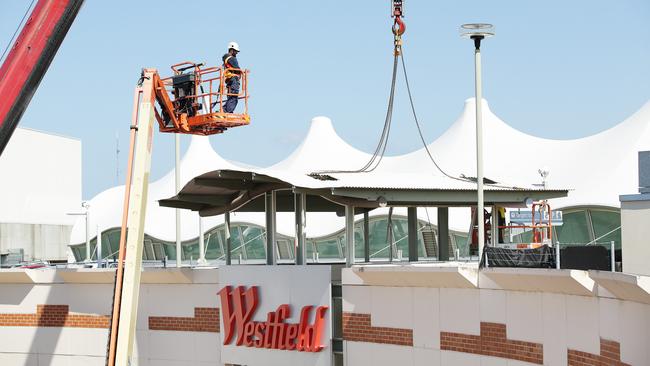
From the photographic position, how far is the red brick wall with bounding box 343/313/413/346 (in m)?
23.8

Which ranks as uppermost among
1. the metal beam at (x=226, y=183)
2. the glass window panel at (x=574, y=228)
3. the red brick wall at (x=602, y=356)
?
the metal beam at (x=226, y=183)

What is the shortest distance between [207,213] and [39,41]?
9.67 metres

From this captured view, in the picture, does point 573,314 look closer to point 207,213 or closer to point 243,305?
point 243,305

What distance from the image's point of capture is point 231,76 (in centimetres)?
2656

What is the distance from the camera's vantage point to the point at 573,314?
1847 cm

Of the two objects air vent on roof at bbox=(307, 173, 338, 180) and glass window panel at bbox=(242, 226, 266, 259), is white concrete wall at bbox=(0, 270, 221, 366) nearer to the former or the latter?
air vent on roof at bbox=(307, 173, 338, 180)

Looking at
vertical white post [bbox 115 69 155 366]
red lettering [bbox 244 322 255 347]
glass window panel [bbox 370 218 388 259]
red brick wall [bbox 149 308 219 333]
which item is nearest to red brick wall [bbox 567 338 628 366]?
vertical white post [bbox 115 69 155 366]

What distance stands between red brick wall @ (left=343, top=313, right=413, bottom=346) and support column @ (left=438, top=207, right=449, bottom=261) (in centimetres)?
529

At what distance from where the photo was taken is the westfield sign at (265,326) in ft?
84.6

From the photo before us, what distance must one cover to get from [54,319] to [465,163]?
1186 inches

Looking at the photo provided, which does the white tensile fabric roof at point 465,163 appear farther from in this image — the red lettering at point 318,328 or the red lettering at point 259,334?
the red lettering at point 318,328

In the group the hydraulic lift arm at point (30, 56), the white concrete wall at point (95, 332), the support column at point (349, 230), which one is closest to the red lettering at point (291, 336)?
the support column at point (349, 230)

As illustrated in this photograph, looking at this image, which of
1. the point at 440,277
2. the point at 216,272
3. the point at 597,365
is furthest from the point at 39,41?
the point at 597,365

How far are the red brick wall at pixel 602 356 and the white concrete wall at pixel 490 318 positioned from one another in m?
0.09
